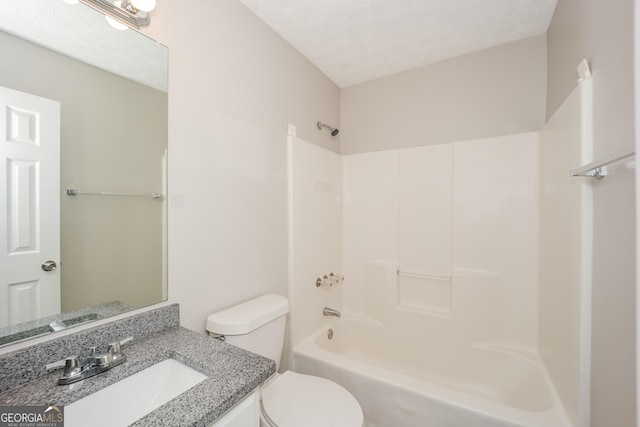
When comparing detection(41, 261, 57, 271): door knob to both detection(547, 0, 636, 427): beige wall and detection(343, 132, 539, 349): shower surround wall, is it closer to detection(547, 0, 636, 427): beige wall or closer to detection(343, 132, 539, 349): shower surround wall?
detection(547, 0, 636, 427): beige wall

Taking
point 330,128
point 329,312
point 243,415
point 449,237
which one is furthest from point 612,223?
point 330,128

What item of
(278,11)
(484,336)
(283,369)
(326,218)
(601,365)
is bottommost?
(283,369)

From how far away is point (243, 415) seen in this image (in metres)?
0.80

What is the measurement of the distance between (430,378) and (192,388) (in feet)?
6.42

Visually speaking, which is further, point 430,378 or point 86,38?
point 430,378

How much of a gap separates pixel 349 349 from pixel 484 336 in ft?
3.51

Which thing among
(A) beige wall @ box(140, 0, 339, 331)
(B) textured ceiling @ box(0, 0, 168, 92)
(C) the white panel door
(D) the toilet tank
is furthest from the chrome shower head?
(C) the white panel door

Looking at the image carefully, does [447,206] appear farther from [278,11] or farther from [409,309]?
[278,11]

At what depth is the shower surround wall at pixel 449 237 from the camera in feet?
6.20

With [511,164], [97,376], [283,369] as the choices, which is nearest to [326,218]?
[283,369]

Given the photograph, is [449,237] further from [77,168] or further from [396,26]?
[77,168]

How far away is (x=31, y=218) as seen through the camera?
0.85 meters

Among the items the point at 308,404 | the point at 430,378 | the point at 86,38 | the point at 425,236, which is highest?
the point at 86,38

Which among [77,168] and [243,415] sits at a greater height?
[77,168]
